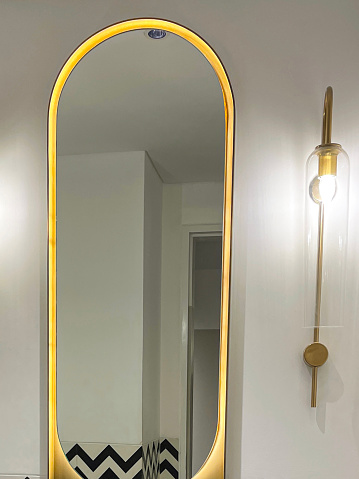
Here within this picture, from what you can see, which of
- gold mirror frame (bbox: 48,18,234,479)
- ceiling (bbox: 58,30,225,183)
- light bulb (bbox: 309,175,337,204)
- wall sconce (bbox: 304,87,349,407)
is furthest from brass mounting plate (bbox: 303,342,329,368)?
ceiling (bbox: 58,30,225,183)

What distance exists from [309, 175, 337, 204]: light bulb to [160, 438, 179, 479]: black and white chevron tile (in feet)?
2.08

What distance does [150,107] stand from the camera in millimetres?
1103

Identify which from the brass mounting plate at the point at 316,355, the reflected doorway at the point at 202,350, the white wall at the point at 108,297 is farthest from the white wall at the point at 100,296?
the brass mounting plate at the point at 316,355

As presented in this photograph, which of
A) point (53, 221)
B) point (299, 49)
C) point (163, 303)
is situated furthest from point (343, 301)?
point (53, 221)

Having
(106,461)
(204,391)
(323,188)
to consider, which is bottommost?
(106,461)

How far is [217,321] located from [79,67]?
686 millimetres

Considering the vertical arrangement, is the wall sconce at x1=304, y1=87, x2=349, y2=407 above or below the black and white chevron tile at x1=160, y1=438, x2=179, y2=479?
above

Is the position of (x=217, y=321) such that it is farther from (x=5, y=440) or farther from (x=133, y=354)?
(x=5, y=440)

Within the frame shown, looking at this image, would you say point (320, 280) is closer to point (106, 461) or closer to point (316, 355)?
point (316, 355)

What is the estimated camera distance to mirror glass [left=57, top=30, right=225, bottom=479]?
1.06m

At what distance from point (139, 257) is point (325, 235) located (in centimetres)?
42

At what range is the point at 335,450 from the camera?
3.40ft

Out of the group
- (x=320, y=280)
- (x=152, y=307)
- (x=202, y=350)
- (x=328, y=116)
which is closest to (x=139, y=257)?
(x=152, y=307)

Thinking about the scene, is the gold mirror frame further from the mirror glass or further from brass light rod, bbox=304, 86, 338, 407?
brass light rod, bbox=304, 86, 338, 407
